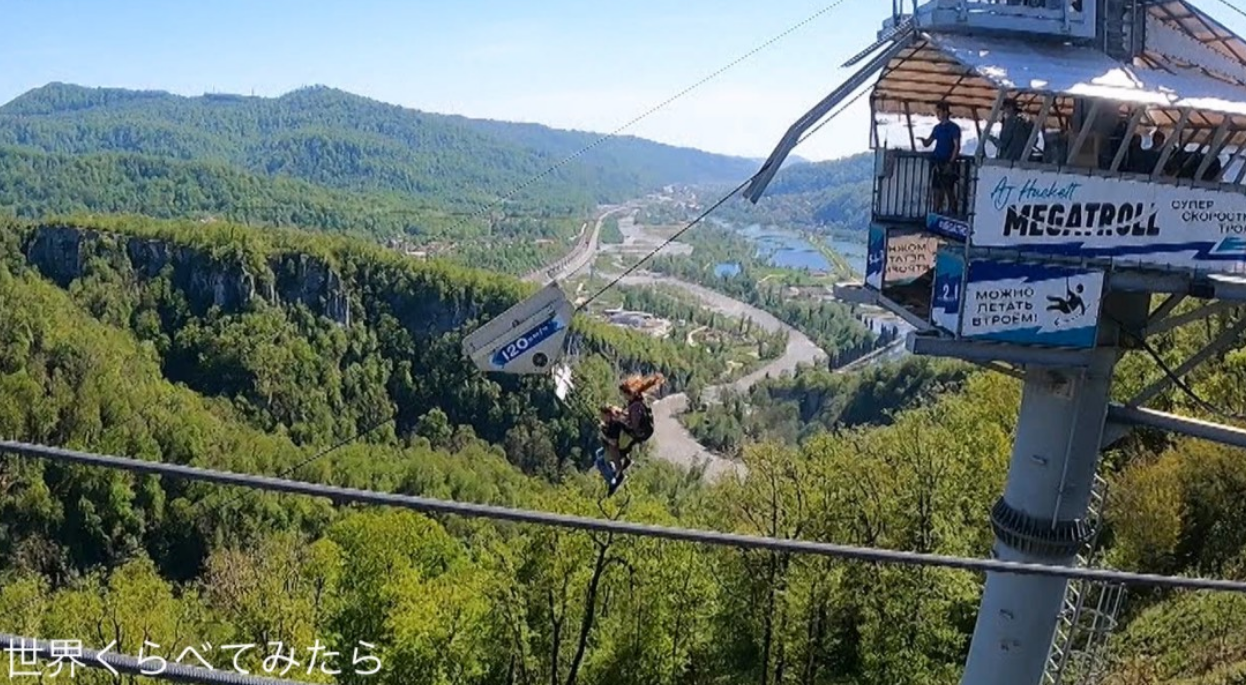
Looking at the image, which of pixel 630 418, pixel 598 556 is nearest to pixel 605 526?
pixel 630 418

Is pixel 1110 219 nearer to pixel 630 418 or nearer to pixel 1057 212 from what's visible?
pixel 1057 212

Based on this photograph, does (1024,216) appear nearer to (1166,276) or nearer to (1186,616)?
(1166,276)

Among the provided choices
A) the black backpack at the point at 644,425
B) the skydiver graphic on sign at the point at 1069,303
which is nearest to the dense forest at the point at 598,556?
the black backpack at the point at 644,425

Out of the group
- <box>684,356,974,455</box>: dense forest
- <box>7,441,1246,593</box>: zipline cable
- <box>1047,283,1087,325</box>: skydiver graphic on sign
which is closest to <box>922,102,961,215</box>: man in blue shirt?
<box>1047,283,1087,325</box>: skydiver graphic on sign

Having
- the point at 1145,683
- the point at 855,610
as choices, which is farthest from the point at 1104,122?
the point at 855,610

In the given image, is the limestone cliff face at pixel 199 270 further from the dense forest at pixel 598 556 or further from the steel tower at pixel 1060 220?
the steel tower at pixel 1060 220
